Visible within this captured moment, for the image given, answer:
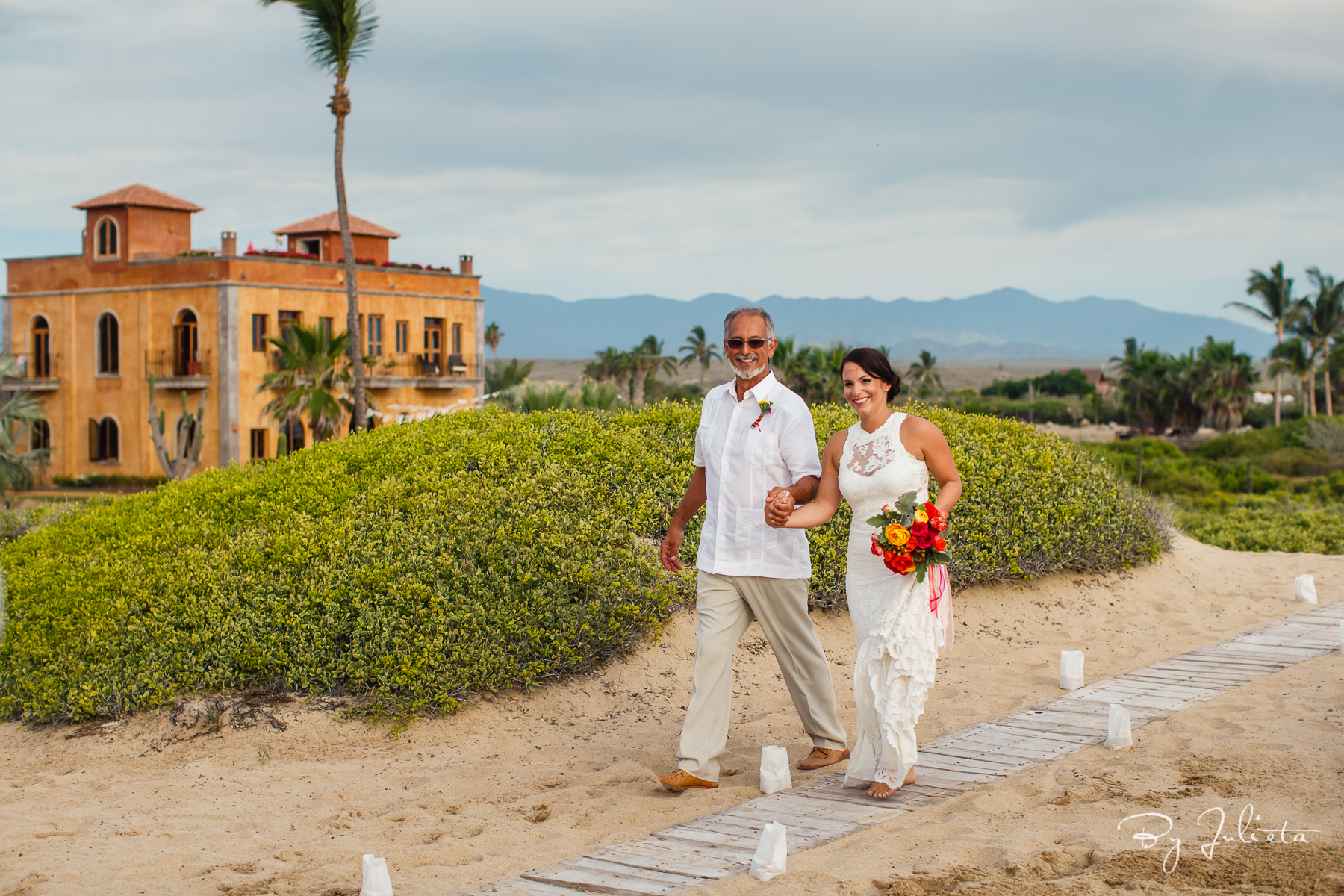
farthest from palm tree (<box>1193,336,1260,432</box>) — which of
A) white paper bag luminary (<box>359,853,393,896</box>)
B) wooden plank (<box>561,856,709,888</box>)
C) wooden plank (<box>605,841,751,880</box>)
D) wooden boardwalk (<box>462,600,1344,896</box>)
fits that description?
white paper bag luminary (<box>359,853,393,896</box>)

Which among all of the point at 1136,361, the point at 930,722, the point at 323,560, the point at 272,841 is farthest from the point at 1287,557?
the point at 1136,361

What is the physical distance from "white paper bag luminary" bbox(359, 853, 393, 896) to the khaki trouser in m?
1.53

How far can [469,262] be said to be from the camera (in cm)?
3991

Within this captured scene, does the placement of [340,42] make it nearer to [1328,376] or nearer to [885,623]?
[885,623]

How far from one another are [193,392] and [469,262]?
10.2 metres

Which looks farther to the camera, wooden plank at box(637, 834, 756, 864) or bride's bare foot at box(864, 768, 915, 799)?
bride's bare foot at box(864, 768, 915, 799)

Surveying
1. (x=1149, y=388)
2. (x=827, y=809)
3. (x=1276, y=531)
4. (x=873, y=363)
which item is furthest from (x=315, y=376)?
(x=1149, y=388)

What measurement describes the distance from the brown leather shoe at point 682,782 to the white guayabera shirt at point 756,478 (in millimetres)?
918

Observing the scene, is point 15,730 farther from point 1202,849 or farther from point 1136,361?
point 1136,361

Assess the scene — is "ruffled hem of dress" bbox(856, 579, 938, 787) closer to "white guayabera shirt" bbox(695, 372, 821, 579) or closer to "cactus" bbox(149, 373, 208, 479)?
"white guayabera shirt" bbox(695, 372, 821, 579)

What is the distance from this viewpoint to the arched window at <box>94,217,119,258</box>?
35781mm

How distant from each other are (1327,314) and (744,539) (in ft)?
238

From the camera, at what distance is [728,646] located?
16.8ft

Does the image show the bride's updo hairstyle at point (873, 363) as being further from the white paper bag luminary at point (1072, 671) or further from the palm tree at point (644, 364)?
the palm tree at point (644, 364)
